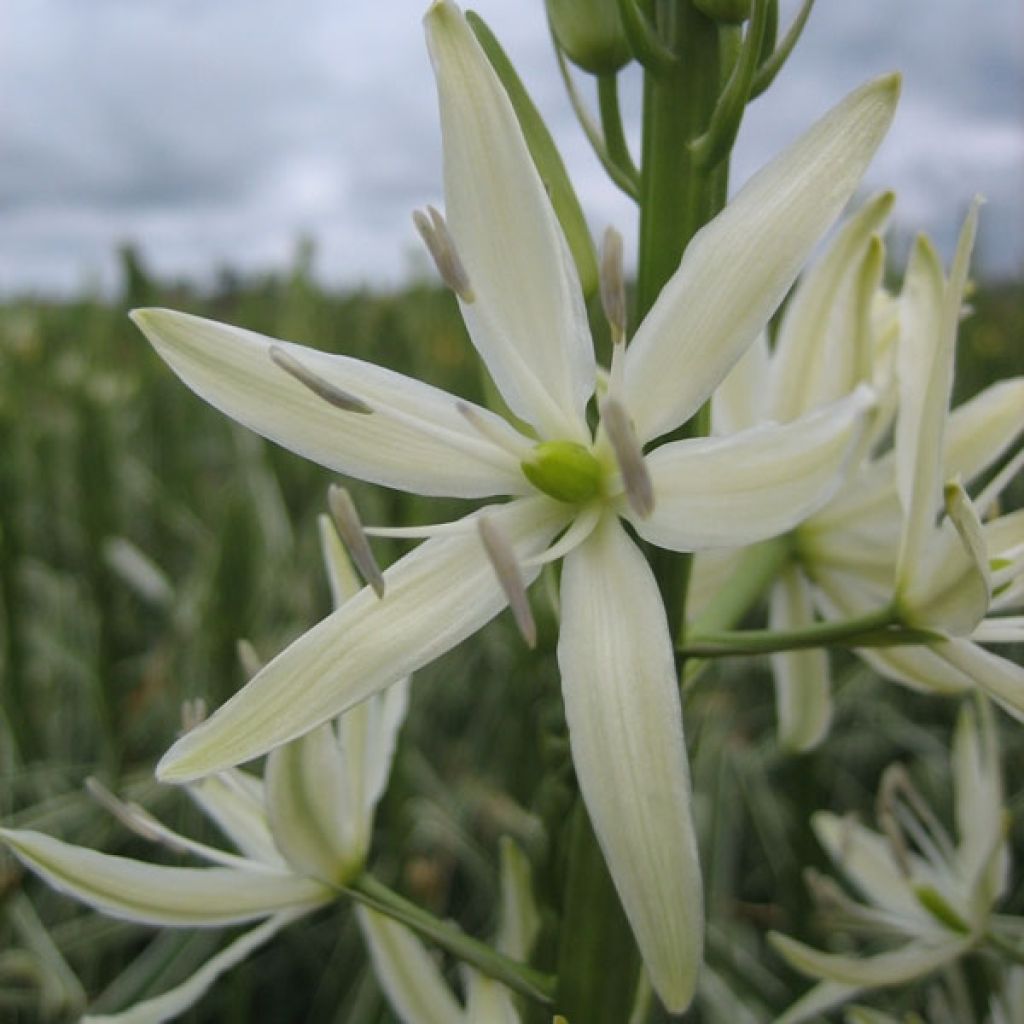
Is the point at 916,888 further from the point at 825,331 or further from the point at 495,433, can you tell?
the point at 495,433

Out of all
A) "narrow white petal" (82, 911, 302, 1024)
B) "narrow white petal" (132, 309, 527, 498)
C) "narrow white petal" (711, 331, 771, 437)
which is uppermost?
"narrow white petal" (132, 309, 527, 498)

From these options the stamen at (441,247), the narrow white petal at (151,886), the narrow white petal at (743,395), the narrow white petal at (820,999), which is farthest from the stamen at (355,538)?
the narrow white petal at (820,999)

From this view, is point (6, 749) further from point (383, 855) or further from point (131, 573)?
point (383, 855)

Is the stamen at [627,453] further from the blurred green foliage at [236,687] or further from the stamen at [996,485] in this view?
the stamen at [996,485]

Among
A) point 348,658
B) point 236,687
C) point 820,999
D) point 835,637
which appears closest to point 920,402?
point 835,637

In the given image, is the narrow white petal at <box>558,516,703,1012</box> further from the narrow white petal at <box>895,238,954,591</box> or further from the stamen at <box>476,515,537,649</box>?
the narrow white petal at <box>895,238,954,591</box>

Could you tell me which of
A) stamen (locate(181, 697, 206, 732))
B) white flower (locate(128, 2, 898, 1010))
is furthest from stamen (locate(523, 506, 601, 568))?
stamen (locate(181, 697, 206, 732))

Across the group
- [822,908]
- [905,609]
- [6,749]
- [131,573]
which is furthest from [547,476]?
[131,573]
